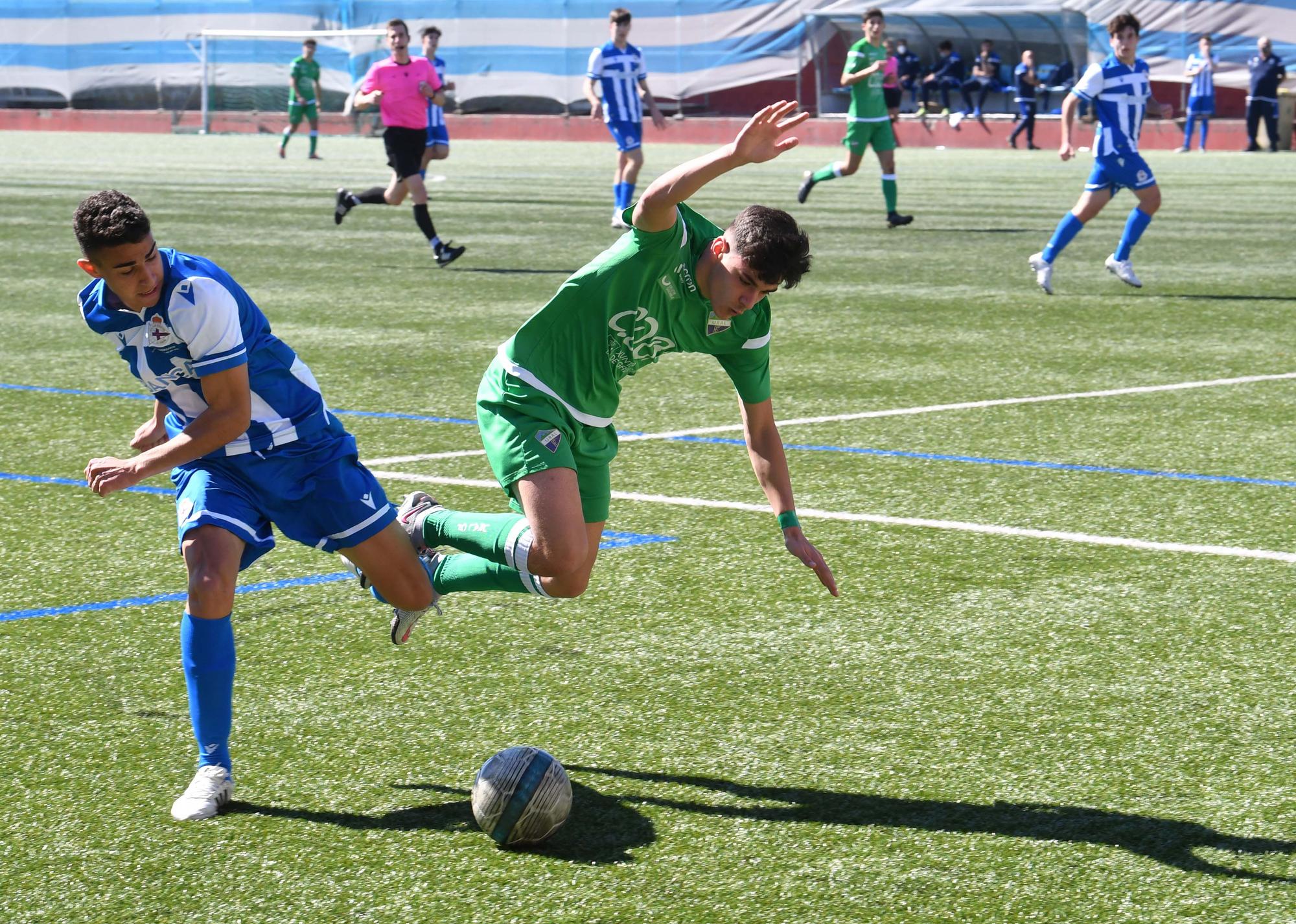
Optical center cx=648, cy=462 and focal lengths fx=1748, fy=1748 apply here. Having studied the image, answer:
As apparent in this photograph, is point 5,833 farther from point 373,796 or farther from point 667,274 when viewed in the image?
point 667,274

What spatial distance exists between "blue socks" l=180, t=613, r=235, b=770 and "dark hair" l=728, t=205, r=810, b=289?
1.57m

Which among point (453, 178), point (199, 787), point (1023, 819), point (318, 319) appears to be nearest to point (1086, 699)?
point (1023, 819)

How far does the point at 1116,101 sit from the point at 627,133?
7.22 meters

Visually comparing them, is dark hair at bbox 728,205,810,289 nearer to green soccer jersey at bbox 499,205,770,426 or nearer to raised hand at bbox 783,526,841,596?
green soccer jersey at bbox 499,205,770,426

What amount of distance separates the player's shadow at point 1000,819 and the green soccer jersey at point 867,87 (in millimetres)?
15191

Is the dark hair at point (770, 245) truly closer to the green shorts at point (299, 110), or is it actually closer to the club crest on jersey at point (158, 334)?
the club crest on jersey at point (158, 334)

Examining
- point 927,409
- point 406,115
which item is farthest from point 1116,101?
point 406,115

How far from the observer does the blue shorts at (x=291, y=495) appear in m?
4.41

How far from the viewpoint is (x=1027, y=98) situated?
41.1 metres

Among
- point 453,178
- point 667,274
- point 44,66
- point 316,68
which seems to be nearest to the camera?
point 667,274

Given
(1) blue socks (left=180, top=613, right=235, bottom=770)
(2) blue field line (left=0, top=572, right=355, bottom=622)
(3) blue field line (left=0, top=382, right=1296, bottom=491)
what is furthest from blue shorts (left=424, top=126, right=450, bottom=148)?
(1) blue socks (left=180, top=613, right=235, bottom=770)

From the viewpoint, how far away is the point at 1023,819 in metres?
4.12

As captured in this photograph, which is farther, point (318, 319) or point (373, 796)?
point (318, 319)

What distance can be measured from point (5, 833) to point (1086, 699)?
2.86m
